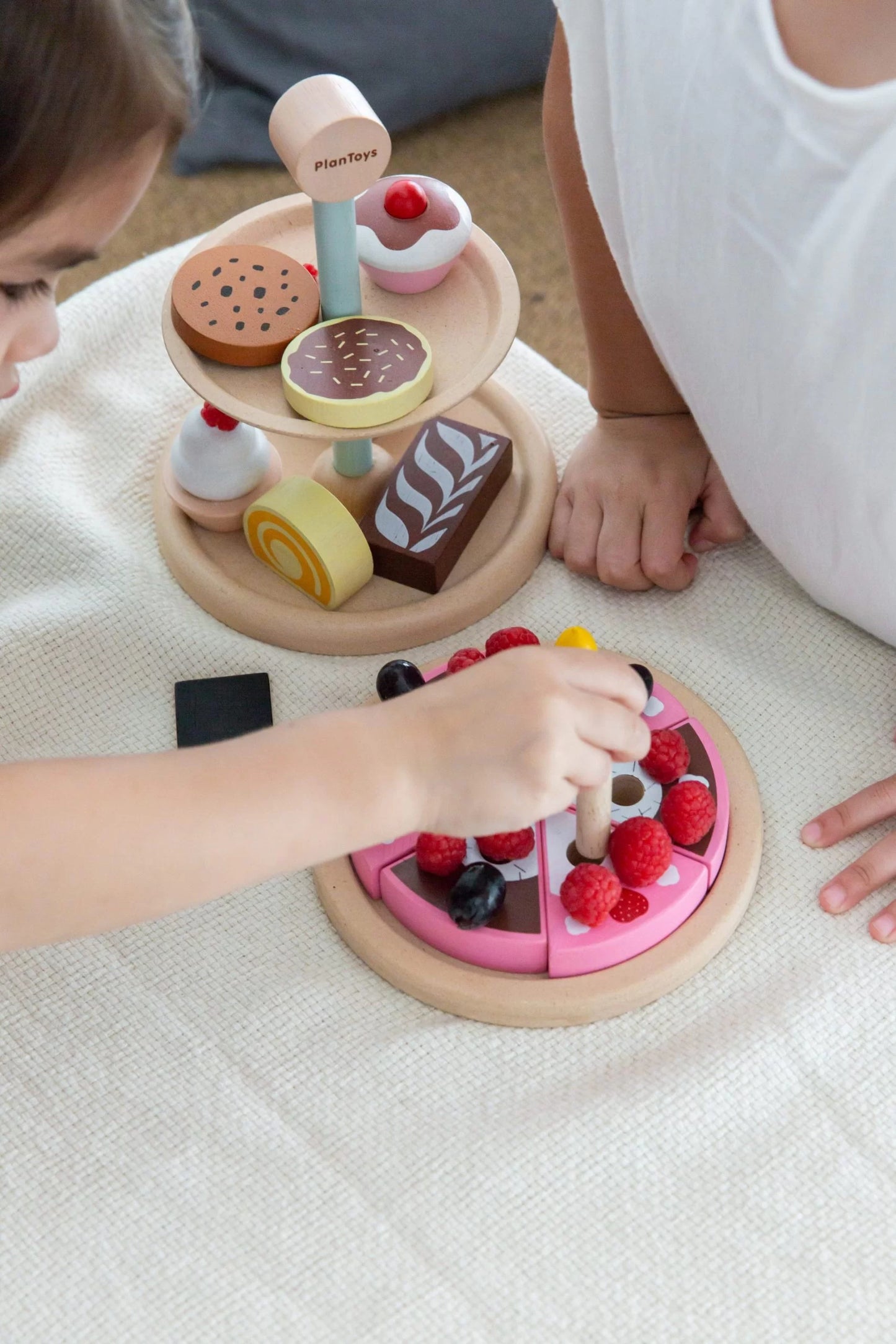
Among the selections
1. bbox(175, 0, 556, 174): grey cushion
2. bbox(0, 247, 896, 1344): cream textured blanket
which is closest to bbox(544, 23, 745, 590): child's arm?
bbox(0, 247, 896, 1344): cream textured blanket

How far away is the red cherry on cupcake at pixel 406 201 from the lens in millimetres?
797

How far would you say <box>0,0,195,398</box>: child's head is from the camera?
0.50 meters

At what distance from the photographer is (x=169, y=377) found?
38.6 inches

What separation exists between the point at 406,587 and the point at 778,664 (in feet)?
0.74

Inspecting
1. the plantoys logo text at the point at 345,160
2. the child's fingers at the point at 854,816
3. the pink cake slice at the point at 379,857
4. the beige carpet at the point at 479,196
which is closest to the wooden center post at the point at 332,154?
→ the plantoys logo text at the point at 345,160

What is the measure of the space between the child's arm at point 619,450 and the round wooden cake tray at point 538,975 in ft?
0.67

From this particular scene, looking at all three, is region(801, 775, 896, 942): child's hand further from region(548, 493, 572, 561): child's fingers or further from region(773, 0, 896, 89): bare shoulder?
region(773, 0, 896, 89): bare shoulder

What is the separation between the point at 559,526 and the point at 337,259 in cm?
22

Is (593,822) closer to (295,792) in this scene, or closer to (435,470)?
(295,792)

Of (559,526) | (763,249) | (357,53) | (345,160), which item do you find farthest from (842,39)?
(357,53)

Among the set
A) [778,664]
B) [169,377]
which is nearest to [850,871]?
[778,664]

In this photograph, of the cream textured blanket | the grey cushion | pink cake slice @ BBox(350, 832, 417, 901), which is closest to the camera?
the cream textured blanket

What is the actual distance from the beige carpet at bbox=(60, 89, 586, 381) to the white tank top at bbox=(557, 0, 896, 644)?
25.6 inches

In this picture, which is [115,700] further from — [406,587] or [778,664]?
[778,664]
